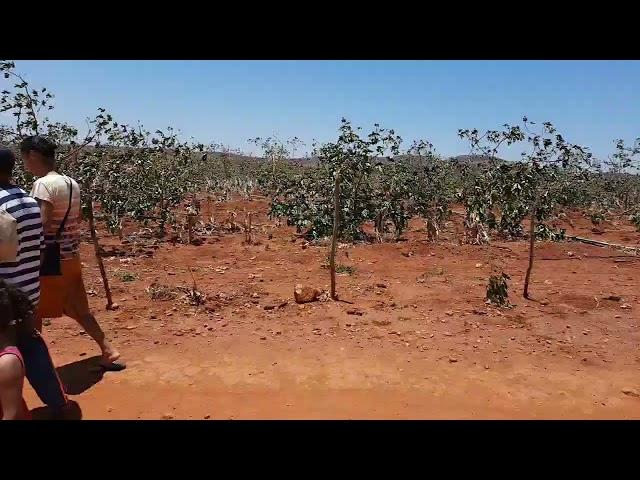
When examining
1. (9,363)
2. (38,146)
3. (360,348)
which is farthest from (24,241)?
(360,348)

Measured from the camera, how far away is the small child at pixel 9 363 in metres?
2.14

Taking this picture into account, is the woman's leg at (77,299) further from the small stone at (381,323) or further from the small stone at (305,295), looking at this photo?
the small stone at (381,323)

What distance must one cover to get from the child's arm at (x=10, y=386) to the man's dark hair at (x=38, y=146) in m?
1.57

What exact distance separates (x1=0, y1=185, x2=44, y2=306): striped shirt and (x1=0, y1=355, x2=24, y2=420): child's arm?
67 cm

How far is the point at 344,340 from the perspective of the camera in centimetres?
475

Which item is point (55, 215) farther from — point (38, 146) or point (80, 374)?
point (80, 374)

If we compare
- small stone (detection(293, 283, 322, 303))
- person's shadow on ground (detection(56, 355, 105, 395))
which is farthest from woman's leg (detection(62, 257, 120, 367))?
small stone (detection(293, 283, 322, 303))

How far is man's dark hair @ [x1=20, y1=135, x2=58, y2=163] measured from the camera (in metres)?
3.13

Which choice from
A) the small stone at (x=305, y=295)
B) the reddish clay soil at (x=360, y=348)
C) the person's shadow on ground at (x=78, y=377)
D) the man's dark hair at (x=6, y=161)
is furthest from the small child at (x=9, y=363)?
the small stone at (x=305, y=295)

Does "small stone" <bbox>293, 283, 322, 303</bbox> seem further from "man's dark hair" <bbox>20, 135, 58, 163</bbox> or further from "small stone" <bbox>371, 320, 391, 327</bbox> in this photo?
"man's dark hair" <bbox>20, 135, 58, 163</bbox>
